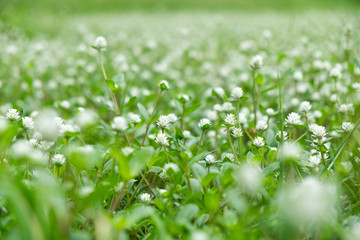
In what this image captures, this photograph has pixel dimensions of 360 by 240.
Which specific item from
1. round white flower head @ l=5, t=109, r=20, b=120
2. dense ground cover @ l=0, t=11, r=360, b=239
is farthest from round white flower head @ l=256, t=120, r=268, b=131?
round white flower head @ l=5, t=109, r=20, b=120

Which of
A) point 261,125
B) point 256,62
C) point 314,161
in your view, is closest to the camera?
point 314,161

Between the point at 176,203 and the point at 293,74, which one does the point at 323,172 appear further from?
the point at 293,74

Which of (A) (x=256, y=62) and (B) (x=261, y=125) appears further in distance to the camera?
(A) (x=256, y=62)

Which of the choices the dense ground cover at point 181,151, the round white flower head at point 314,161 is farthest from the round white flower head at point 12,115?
the round white flower head at point 314,161

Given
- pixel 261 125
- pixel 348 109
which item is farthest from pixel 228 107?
pixel 348 109

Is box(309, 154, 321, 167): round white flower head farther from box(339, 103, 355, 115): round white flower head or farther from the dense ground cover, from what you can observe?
box(339, 103, 355, 115): round white flower head

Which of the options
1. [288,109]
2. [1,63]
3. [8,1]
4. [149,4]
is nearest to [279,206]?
[288,109]

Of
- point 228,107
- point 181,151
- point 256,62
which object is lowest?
point 181,151

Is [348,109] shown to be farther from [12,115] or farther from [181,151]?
[12,115]

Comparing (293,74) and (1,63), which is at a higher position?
(293,74)
